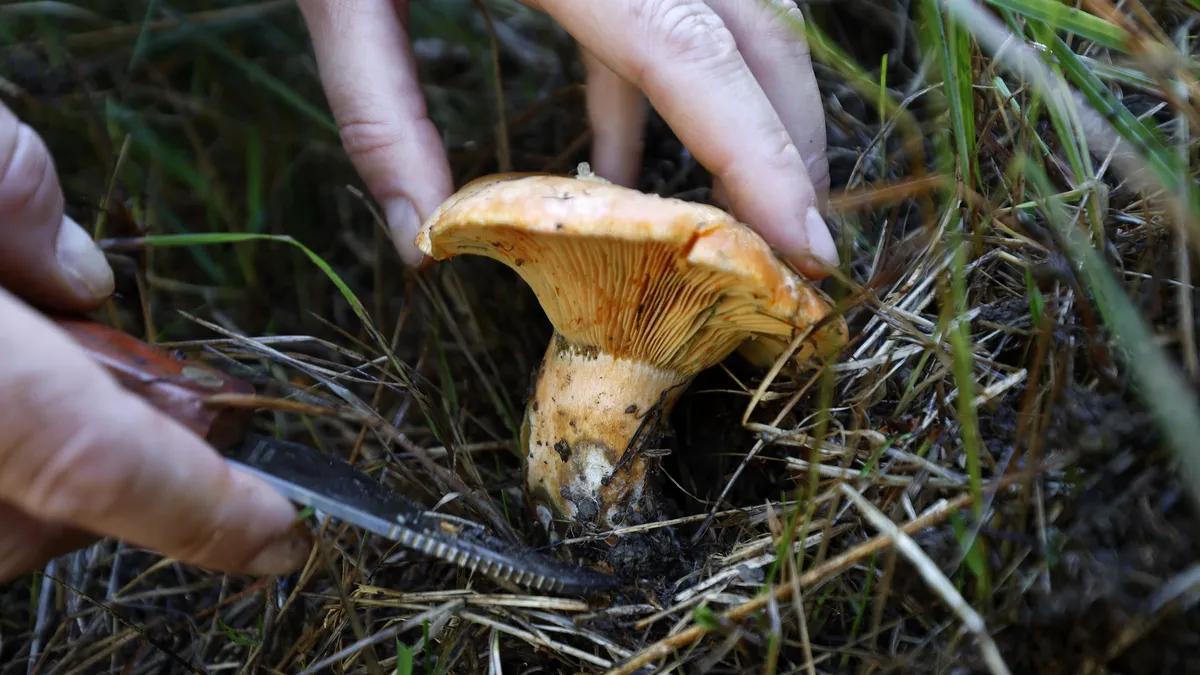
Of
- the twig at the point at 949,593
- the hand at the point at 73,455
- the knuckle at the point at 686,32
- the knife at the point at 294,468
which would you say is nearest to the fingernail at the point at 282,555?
the hand at the point at 73,455

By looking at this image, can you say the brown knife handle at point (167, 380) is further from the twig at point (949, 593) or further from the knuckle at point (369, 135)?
the twig at point (949, 593)

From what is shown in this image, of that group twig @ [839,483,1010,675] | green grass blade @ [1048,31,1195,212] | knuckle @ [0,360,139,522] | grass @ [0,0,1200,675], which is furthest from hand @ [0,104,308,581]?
green grass blade @ [1048,31,1195,212]

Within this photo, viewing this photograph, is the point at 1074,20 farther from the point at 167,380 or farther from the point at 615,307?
the point at 167,380

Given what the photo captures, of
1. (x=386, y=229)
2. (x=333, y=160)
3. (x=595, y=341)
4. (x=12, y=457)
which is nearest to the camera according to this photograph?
(x=12, y=457)

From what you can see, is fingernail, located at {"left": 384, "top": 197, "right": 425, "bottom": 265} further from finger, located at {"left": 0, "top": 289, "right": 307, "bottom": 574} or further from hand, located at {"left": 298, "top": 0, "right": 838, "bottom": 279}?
finger, located at {"left": 0, "top": 289, "right": 307, "bottom": 574}

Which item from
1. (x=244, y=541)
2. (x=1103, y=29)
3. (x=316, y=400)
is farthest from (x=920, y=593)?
(x=316, y=400)

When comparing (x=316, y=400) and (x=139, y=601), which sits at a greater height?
(x=316, y=400)

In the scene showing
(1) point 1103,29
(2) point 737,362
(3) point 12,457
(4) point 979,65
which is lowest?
(2) point 737,362

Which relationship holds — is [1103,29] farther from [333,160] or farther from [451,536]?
[333,160]
